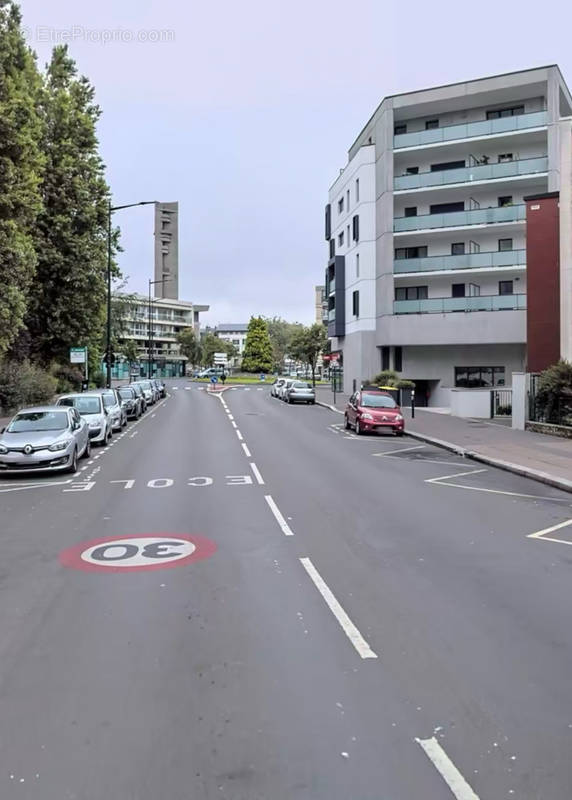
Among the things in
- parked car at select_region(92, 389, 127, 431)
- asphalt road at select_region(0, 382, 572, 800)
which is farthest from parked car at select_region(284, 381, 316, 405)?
asphalt road at select_region(0, 382, 572, 800)

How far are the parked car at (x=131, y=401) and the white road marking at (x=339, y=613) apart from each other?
2265cm

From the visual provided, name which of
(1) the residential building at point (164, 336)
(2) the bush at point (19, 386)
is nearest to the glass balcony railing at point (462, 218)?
(2) the bush at point (19, 386)

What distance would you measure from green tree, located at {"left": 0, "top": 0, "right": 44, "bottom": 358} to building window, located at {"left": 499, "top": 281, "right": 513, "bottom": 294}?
26.9m

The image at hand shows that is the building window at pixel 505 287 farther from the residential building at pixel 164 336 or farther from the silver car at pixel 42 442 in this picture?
the residential building at pixel 164 336

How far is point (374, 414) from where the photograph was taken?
22875 mm

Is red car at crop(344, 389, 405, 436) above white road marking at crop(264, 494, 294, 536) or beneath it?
above

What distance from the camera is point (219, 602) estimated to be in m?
5.67

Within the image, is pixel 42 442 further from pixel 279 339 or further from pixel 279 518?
pixel 279 339

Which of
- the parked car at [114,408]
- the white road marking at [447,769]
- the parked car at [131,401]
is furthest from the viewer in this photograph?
the parked car at [131,401]

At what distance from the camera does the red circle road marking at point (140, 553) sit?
6.81 m

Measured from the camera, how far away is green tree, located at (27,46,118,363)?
29.9 m

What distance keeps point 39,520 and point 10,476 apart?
5.26 m

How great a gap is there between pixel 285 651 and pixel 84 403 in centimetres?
1721

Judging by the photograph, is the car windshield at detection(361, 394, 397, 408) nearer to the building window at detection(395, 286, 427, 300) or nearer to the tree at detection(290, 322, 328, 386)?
the building window at detection(395, 286, 427, 300)
